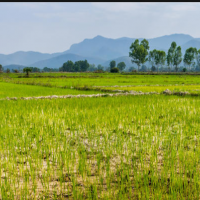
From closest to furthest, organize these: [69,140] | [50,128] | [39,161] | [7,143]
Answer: [39,161] < [7,143] < [69,140] < [50,128]

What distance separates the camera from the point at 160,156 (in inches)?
152

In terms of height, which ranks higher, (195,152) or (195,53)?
(195,53)

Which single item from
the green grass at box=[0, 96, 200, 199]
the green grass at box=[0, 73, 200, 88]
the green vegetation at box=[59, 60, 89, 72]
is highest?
the green vegetation at box=[59, 60, 89, 72]

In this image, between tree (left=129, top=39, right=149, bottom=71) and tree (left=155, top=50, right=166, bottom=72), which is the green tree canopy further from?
tree (left=129, top=39, right=149, bottom=71)

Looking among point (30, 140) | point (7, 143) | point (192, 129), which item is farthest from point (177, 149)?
point (7, 143)

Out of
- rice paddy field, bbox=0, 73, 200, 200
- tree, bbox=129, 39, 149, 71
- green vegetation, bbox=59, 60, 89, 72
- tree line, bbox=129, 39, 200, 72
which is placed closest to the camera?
rice paddy field, bbox=0, 73, 200, 200

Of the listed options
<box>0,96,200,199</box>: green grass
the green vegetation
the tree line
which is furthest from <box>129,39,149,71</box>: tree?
<box>0,96,200,199</box>: green grass

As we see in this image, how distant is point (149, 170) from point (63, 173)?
1.19 m

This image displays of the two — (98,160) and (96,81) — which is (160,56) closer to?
(96,81)

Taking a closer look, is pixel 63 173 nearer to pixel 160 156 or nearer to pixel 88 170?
pixel 88 170

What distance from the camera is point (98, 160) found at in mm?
3496

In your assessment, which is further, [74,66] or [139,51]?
[74,66]

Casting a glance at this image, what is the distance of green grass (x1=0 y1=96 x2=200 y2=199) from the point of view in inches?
108

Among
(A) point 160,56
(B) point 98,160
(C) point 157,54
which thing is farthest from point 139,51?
(B) point 98,160
